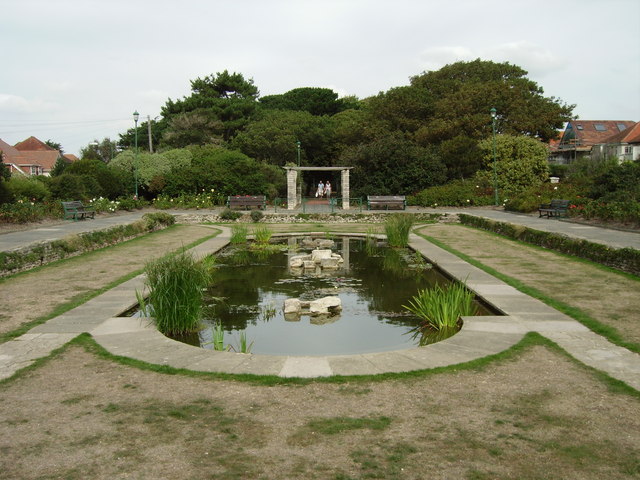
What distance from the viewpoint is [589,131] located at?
6969 cm

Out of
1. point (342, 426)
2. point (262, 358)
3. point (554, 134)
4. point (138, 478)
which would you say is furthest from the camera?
point (554, 134)

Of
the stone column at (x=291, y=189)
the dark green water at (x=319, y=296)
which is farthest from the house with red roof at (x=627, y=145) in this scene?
the dark green water at (x=319, y=296)

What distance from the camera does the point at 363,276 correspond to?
35.4ft

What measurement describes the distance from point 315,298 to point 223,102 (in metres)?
39.5

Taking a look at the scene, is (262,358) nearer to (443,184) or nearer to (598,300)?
(598,300)

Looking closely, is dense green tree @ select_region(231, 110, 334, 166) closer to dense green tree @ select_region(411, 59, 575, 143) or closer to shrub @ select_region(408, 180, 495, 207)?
dense green tree @ select_region(411, 59, 575, 143)

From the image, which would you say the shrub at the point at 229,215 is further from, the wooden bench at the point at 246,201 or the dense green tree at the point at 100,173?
the dense green tree at the point at 100,173

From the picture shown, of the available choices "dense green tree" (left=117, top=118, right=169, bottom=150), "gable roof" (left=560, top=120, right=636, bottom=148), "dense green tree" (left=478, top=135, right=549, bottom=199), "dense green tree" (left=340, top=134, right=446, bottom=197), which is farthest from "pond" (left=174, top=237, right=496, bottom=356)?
"gable roof" (left=560, top=120, right=636, bottom=148)

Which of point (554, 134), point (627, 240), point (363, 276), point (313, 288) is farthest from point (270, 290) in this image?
point (554, 134)

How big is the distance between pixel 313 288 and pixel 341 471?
6.57 m

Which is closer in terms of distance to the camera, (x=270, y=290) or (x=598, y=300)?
(x=598, y=300)

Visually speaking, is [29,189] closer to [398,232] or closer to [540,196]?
[398,232]

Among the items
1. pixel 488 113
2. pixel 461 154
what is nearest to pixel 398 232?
pixel 461 154

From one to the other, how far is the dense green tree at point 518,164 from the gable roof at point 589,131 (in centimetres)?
3747
